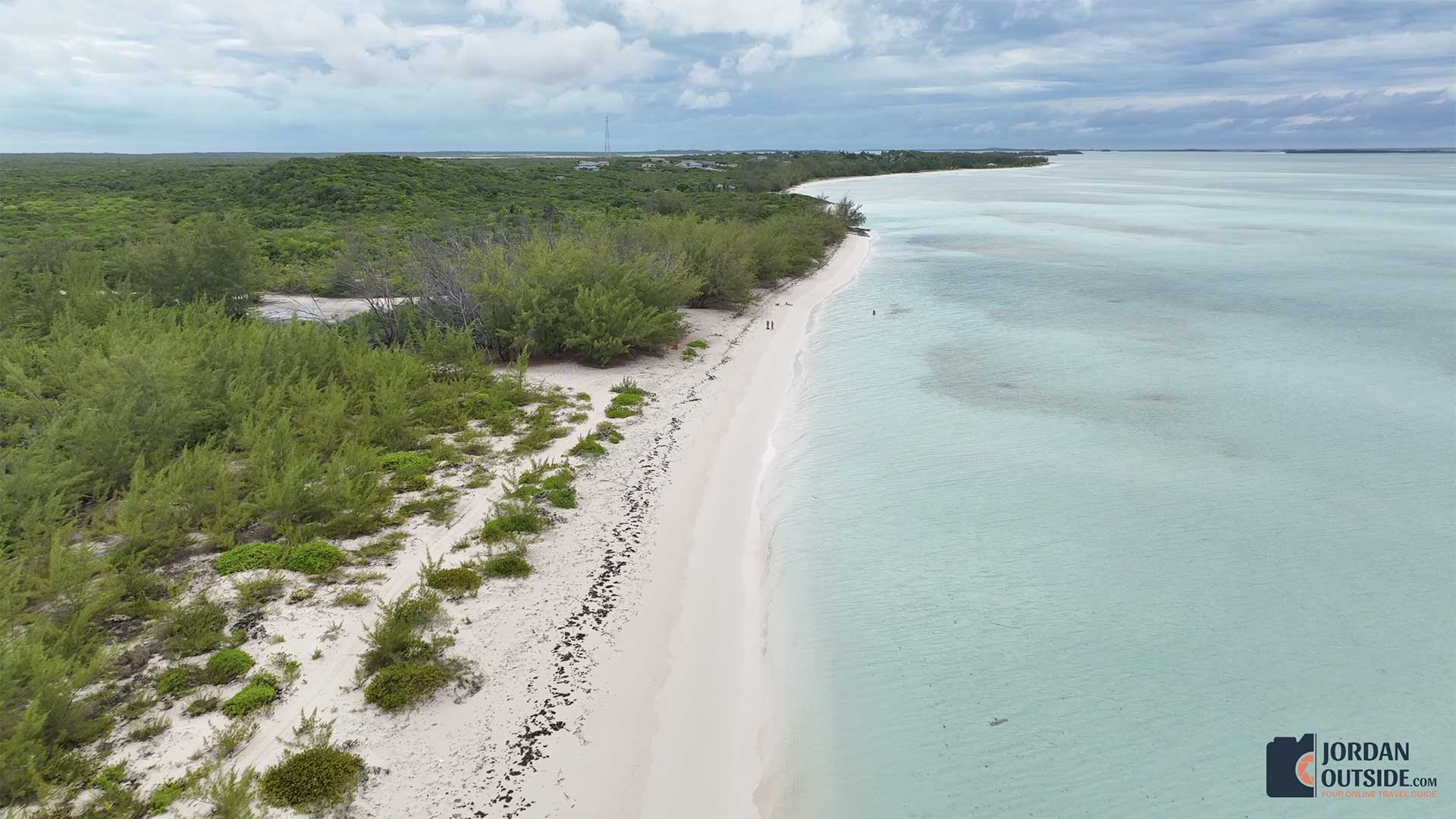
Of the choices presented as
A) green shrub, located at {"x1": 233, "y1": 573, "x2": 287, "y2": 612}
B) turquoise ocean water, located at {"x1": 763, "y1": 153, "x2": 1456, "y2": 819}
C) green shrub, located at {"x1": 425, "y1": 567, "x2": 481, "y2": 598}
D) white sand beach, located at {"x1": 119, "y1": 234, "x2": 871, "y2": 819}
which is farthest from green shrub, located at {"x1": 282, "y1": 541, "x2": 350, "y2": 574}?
turquoise ocean water, located at {"x1": 763, "y1": 153, "x2": 1456, "y2": 819}

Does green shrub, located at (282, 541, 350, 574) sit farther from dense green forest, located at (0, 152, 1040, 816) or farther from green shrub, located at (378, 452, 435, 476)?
green shrub, located at (378, 452, 435, 476)

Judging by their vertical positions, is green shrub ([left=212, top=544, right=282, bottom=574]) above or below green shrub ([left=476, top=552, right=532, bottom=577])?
above

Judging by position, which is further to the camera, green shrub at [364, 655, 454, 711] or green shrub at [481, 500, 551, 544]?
green shrub at [481, 500, 551, 544]

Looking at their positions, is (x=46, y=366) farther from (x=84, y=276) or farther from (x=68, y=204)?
(x=68, y=204)

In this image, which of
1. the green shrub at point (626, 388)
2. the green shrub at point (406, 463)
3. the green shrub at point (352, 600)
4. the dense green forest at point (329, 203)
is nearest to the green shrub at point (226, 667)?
the green shrub at point (352, 600)

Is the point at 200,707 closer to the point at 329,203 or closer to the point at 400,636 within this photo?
the point at 400,636

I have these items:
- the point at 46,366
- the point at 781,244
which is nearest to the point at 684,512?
the point at 46,366

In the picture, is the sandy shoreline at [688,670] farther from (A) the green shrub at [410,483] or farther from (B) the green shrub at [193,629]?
(B) the green shrub at [193,629]

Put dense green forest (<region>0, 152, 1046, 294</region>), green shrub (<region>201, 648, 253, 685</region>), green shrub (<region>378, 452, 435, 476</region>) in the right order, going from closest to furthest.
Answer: green shrub (<region>201, 648, 253, 685</region>)
green shrub (<region>378, 452, 435, 476</region>)
dense green forest (<region>0, 152, 1046, 294</region>)
